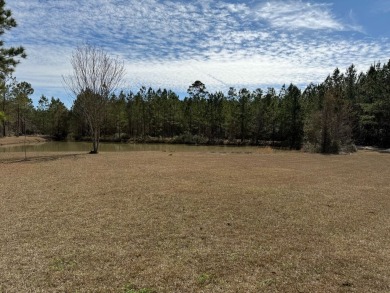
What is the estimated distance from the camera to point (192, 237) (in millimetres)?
6012

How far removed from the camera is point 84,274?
4496mm

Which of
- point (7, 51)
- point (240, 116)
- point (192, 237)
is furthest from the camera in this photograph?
point (240, 116)

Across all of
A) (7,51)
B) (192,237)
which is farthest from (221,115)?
(192,237)

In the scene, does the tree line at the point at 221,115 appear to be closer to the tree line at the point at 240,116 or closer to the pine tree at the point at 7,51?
the tree line at the point at 240,116

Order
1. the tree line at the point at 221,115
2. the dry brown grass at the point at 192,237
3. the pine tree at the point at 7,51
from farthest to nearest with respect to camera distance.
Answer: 1. the tree line at the point at 221,115
2. the pine tree at the point at 7,51
3. the dry brown grass at the point at 192,237

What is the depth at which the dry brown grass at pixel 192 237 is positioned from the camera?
441cm

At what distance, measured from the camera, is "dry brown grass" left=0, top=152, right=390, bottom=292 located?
441 cm

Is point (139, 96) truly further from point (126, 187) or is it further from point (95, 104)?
point (126, 187)

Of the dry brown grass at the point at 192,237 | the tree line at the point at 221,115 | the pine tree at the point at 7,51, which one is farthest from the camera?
the tree line at the point at 221,115

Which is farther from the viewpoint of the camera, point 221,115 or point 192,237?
point 221,115

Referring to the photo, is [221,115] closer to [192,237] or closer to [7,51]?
[7,51]

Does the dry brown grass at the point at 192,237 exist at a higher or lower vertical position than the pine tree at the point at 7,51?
lower

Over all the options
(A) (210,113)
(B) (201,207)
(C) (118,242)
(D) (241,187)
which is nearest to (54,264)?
(C) (118,242)

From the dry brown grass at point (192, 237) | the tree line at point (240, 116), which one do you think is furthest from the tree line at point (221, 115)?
the dry brown grass at point (192, 237)
